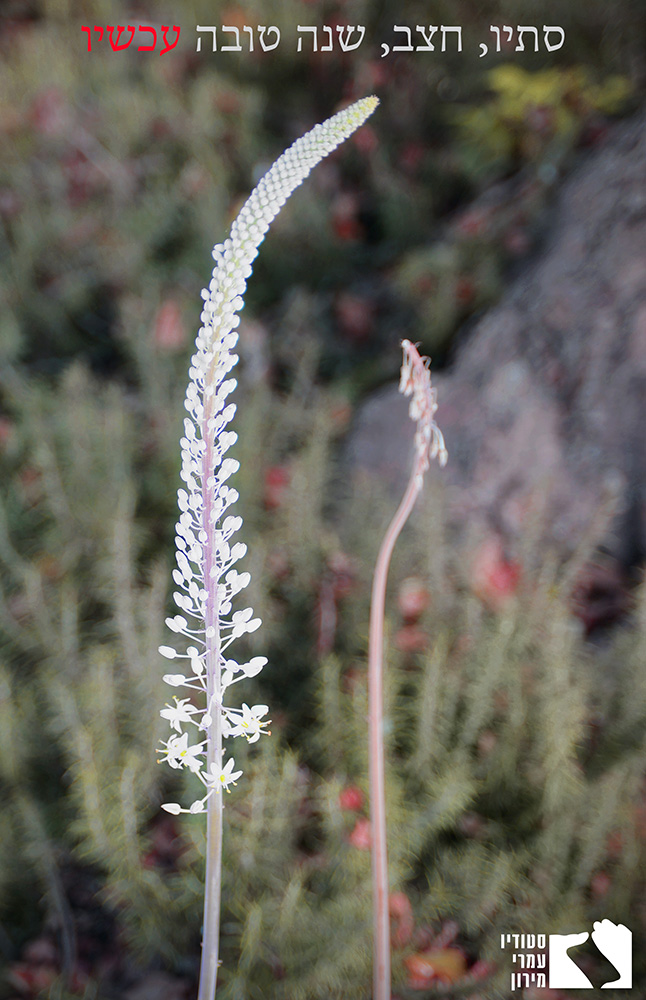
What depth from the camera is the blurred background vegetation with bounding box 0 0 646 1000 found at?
1363 millimetres

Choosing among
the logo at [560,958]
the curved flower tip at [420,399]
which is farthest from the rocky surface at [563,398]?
the curved flower tip at [420,399]

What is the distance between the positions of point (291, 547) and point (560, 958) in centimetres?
103

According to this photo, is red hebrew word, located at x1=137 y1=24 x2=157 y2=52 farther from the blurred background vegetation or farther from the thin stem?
the thin stem

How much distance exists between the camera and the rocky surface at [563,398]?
2.02m

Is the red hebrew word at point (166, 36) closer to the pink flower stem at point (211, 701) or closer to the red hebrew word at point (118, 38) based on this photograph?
the red hebrew word at point (118, 38)

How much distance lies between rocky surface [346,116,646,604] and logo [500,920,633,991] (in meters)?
0.95

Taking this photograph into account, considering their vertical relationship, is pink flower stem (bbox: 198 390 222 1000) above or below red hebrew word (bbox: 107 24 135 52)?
below

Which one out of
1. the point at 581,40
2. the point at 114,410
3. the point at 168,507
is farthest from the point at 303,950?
the point at 581,40

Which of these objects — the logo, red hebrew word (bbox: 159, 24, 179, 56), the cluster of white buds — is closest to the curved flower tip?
the cluster of white buds

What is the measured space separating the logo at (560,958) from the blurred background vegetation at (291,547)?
0.09 feet

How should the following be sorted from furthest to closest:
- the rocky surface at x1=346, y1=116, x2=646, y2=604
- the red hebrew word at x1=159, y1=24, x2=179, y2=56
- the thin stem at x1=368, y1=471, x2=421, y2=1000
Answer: the red hebrew word at x1=159, y1=24, x2=179, y2=56, the rocky surface at x1=346, y1=116, x2=646, y2=604, the thin stem at x1=368, y1=471, x2=421, y2=1000

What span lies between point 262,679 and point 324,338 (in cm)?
132

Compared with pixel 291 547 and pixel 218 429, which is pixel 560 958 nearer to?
pixel 291 547

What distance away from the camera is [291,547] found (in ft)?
6.08
